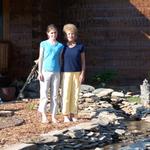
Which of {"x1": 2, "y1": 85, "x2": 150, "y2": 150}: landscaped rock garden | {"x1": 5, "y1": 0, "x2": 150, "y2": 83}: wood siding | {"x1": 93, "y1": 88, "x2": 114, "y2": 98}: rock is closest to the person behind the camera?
{"x1": 2, "y1": 85, "x2": 150, "y2": 150}: landscaped rock garden

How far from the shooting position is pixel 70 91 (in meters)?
11.1

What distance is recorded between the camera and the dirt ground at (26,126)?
9.57 m

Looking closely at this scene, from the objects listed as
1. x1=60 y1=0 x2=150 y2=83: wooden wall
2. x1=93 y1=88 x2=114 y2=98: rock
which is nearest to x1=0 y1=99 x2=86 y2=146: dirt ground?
x1=93 y1=88 x2=114 y2=98: rock

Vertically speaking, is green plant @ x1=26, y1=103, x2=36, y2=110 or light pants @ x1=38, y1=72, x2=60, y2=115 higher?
light pants @ x1=38, y1=72, x2=60, y2=115

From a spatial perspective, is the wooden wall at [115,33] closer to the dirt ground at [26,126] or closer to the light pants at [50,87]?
the dirt ground at [26,126]

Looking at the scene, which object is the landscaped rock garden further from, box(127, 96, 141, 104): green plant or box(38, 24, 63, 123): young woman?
box(38, 24, 63, 123): young woman

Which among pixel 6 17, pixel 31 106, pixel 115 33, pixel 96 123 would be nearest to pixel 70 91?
pixel 96 123

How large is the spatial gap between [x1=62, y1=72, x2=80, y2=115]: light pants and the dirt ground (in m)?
0.29

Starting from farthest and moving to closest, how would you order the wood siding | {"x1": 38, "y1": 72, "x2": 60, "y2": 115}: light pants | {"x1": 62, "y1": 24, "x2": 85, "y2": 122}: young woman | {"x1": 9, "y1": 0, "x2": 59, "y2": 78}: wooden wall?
the wood siding → {"x1": 9, "y1": 0, "x2": 59, "y2": 78}: wooden wall → {"x1": 62, "y1": 24, "x2": 85, "y2": 122}: young woman → {"x1": 38, "y1": 72, "x2": 60, "y2": 115}: light pants

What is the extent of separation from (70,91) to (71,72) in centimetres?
36

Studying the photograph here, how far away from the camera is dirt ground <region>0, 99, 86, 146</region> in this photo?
957cm

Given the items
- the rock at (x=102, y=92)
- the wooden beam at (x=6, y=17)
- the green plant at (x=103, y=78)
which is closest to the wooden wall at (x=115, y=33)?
the green plant at (x=103, y=78)

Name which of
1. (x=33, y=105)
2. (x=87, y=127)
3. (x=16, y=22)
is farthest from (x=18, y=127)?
(x=16, y=22)

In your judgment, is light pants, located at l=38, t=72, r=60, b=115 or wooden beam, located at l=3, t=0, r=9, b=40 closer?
light pants, located at l=38, t=72, r=60, b=115
